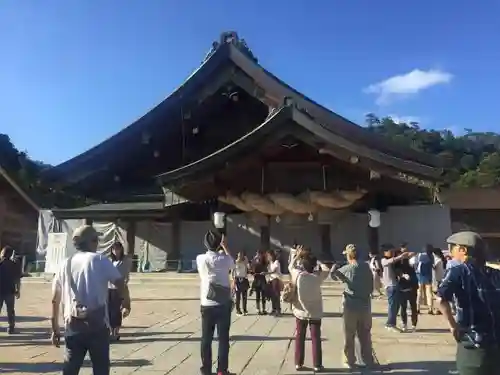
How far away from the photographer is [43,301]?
497 inches

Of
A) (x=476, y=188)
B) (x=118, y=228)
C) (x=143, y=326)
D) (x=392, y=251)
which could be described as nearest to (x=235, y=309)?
(x=143, y=326)

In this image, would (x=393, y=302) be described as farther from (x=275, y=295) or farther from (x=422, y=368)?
(x=275, y=295)

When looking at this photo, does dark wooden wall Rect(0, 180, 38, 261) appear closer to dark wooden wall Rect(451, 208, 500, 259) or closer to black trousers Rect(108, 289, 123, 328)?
black trousers Rect(108, 289, 123, 328)

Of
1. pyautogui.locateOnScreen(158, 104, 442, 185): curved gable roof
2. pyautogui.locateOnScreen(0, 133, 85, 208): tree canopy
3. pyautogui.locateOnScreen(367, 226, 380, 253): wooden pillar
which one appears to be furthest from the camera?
pyautogui.locateOnScreen(367, 226, 380, 253): wooden pillar

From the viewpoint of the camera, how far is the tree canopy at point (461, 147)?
2406 centimetres

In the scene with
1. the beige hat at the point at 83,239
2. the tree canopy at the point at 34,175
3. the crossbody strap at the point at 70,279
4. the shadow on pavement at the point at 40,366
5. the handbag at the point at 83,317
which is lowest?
the shadow on pavement at the point at 40,366

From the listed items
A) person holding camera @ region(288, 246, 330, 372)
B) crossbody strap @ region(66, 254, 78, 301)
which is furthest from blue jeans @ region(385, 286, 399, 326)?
crossbody strap @ region(66, 254, 78, 301)

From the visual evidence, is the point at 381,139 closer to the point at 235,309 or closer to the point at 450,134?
the point at 235,309

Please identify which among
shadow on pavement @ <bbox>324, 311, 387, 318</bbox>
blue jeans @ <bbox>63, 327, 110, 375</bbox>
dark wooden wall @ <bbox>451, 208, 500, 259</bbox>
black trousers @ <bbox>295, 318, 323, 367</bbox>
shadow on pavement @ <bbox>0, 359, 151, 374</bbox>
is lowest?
shadow on pavement @ <bbox>0, 359, 151, 374</bbox>

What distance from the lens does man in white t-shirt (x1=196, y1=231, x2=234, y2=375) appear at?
194 inches

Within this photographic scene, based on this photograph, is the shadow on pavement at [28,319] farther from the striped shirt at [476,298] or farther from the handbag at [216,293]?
the striped shirt at [476,298]

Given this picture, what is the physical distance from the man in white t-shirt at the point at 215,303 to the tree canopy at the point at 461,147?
12.6 meters

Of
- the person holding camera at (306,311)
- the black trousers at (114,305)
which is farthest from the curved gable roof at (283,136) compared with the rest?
the person holding camera at (306,311)

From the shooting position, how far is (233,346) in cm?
682
